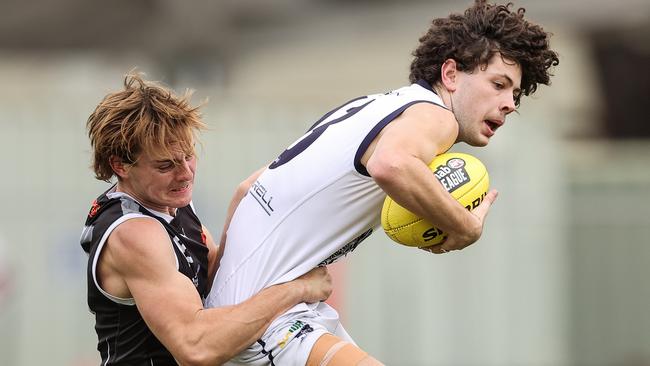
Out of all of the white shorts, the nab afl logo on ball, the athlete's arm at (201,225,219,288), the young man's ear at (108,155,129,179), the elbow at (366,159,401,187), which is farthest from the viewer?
the athlete's arm at (201,225,219,288)

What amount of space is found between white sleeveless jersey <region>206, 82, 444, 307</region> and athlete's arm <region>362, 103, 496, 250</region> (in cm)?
12

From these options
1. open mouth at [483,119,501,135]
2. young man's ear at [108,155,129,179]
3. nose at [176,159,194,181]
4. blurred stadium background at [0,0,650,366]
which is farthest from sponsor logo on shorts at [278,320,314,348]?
blurred stadium background at [0,0,650,366]

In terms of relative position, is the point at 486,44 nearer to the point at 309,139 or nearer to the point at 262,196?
the point at 309,139

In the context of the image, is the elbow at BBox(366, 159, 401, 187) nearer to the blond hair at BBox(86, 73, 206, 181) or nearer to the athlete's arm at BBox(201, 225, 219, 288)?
the blond hair at BBox(86, 73, 206, 181)

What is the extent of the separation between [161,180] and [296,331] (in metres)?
0.93

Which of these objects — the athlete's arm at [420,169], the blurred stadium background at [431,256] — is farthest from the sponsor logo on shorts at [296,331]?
the blurred stadium background at [431,256]

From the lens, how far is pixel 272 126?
13438 millimetres

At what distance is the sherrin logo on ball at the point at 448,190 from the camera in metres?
5.59

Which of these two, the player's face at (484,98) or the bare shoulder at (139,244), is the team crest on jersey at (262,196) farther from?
the player's face at (484,98)

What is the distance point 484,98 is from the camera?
19.4 ft

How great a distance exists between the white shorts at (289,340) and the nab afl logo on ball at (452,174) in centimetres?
86

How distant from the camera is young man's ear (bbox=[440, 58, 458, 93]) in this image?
6.00 m

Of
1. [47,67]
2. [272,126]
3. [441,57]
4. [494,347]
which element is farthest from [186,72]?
[441,57]

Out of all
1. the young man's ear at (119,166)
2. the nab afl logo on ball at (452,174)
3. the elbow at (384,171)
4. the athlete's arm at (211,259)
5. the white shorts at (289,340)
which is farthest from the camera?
the athlete's arm at (211,259)
